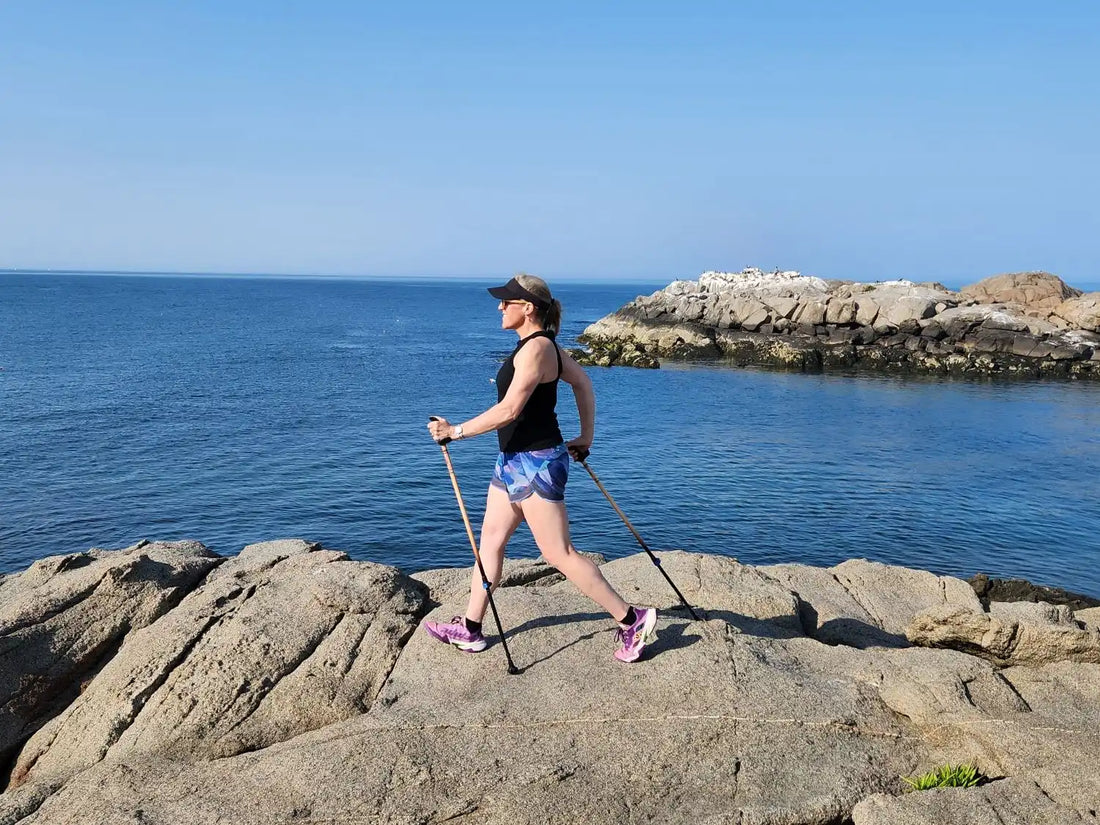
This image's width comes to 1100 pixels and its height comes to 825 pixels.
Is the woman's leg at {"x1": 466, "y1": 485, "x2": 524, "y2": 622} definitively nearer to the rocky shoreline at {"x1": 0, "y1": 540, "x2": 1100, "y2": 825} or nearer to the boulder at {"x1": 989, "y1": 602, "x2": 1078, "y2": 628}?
the rocky shoreline at {"x1": 0, "y1": 540, "x2": 1100, "y2": 825}

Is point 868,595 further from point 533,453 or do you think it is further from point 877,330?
point 877,330

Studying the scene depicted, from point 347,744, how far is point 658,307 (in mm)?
80301

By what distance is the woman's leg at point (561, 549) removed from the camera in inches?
293

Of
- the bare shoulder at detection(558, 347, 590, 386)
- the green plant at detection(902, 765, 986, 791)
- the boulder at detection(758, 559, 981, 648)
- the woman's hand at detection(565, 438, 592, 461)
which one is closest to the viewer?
the green plant at detection(902, 765, 986, 791)

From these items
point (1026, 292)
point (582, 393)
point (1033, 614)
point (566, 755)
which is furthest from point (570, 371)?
point (1026, 292)

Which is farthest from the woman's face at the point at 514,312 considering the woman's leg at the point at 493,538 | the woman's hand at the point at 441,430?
the woman's leg at the point at 493,538

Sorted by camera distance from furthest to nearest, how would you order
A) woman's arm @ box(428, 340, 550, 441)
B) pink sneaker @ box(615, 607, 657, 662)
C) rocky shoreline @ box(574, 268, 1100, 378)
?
rocky shoreline @ box(574, 268, 1100, 378), pink sneaker @ box(615, 607, 657, 662), woman's arm @ box(428, 340, 550, 441)

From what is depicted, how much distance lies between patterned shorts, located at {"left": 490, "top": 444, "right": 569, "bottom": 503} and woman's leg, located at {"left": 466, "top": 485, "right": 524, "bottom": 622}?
7.1 inches

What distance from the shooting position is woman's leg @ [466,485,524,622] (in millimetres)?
7648

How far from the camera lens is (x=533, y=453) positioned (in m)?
7.38

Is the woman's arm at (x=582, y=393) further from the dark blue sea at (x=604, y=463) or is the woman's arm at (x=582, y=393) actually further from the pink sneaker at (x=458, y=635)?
the dark blue sea at (x=604, y=463)

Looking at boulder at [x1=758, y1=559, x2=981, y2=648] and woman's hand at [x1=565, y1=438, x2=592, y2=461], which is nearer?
woman's hand at [x1=565, y1=438, x2=592, y2=461]

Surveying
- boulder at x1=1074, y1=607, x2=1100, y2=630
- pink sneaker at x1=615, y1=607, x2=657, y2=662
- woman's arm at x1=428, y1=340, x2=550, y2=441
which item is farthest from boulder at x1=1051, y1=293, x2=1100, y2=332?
woman's arm at x1=428, y1=340, x2=550, y2=441

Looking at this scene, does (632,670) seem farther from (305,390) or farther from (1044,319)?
(1044,319)
